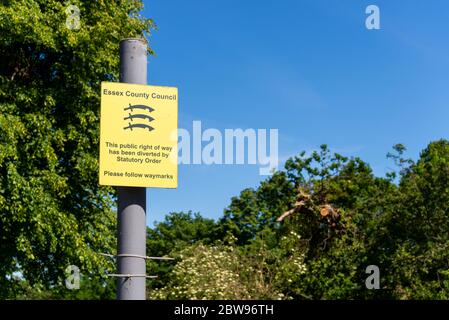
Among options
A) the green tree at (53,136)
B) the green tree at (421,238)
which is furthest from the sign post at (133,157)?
the green tree at (421,238)

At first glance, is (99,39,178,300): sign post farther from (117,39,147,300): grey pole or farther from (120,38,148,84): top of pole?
(120,38,148,84): top of pole

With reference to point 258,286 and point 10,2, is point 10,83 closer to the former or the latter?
point 10,2

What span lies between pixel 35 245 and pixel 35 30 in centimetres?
→ 644

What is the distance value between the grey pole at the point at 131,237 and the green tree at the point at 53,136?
1361 cm

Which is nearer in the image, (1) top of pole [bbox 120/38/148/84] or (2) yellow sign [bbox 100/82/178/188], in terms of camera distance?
(2) yellow sign [bbox 100/82/178/188]

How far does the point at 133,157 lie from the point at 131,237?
64cm

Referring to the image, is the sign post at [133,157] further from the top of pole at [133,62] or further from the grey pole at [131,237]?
the top of pole at [133,62]

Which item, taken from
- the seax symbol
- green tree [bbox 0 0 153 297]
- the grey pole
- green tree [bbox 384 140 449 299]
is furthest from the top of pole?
green tree [bbox 384 140 449 299]

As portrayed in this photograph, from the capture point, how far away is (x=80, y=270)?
21.1 meters

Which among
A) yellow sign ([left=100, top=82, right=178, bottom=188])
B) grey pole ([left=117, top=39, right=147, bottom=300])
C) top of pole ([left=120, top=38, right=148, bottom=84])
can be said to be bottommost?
grey pole ([left=117, top=39, right=147, bottom=300])

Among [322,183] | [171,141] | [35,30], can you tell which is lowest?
[171,141]

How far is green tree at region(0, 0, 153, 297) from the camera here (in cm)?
1931

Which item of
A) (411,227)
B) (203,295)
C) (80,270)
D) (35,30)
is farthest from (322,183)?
(35,30)

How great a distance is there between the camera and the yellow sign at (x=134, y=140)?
5.58 m
